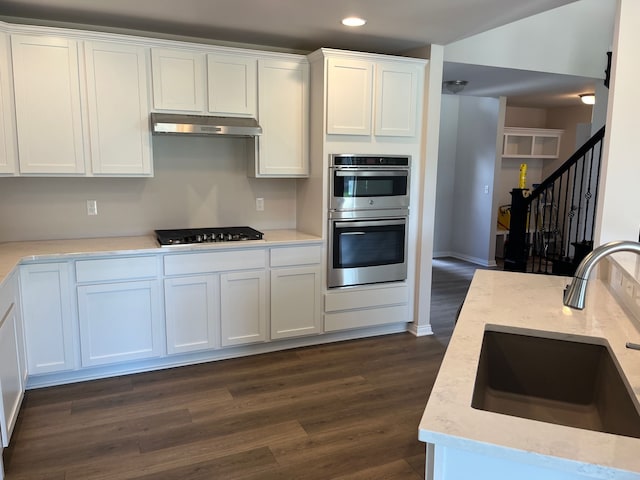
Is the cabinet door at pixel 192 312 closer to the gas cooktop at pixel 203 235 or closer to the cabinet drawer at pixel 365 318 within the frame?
the gas cooktop at pixel 203 235

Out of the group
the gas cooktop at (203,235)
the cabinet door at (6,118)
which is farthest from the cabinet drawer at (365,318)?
the cabinet door at (6,118)

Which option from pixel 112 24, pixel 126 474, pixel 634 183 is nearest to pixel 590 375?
pixel 634 183

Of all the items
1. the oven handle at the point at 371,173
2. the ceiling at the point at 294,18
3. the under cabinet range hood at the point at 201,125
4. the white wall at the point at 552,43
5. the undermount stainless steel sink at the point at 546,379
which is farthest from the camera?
the white wall at the point at 552,43

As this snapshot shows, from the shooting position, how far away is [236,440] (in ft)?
8.65

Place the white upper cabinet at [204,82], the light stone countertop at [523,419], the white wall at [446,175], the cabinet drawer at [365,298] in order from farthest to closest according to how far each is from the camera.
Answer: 1. the white wall at [446,175]
2. the cabinet drawer at [365,298]
3. the white upper cabinet at [204,82]
4. the light stone countertop at [523,419]

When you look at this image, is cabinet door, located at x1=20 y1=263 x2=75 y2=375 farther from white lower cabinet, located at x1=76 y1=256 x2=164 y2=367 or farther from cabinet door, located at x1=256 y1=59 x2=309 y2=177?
cabinet door, located at x1=256 y1=59 x2=309 y2=177

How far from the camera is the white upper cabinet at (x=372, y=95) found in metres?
3.72

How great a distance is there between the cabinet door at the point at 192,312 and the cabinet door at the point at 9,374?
3.08 feet

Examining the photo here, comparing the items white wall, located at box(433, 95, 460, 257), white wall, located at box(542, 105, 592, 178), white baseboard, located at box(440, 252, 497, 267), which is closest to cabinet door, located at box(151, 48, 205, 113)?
white wall, located at box(433, 95, 460, 257)

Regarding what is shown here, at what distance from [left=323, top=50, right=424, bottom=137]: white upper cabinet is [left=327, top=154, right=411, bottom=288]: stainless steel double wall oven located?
234mm

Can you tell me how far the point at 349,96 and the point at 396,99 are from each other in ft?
1.34

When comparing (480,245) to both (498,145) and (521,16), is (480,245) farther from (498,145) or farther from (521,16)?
(521,16)

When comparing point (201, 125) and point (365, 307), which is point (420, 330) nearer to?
point (365, 307)

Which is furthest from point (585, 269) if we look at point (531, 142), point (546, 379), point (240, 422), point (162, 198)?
point (531, 142)
